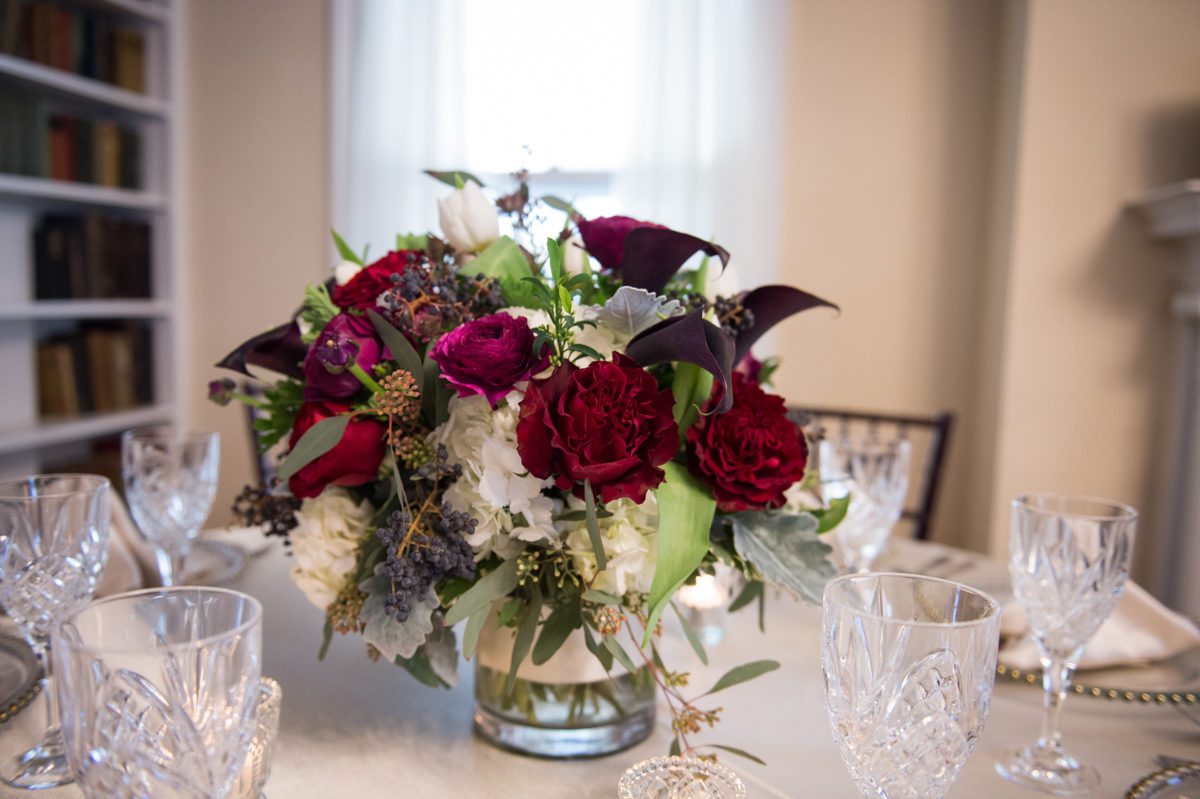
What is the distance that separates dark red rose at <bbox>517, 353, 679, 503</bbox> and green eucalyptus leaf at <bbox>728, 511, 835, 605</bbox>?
13 cm

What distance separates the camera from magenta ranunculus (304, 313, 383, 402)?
0.66 meters

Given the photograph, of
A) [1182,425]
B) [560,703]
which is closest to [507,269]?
[560,703]

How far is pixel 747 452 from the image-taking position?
2.14 ft

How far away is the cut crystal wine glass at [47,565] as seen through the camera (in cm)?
69

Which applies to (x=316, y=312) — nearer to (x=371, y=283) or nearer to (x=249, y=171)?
(x=371, y=283)

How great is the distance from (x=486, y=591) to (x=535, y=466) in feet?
0.35

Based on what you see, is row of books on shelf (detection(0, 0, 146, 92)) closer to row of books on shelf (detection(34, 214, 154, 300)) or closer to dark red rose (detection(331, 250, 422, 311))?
row of books on shelf (detection(34, 214, 154, 300))

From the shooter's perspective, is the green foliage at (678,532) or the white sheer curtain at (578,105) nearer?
the green foliage at (678,532)

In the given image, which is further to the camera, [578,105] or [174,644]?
[578,105]

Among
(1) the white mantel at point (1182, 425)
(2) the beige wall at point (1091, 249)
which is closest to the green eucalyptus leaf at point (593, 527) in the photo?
(1) the white mantel at point (1182, 425)

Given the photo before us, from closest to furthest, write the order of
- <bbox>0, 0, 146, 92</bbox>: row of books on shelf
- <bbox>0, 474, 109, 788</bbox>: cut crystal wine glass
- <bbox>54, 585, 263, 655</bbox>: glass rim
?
<bbox>54, 585, 263, 655</bbox>: glass rim < <bbox>0, 474, 109, 788</bbox>: cut crystal wine glass < <bbox>0, 0, 146, 92</bbox>: row of books on shelf

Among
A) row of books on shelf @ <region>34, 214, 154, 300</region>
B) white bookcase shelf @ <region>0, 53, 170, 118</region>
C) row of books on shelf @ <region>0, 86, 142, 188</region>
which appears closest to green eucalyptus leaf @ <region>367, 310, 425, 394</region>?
white bookcase shelf @ <region>0, 53, 170, 118</region>

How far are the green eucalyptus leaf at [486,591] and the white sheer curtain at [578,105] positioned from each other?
2.41 metres

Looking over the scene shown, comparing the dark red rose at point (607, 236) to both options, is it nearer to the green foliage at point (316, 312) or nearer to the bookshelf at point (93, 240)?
the green foliage at point (316, 312)
